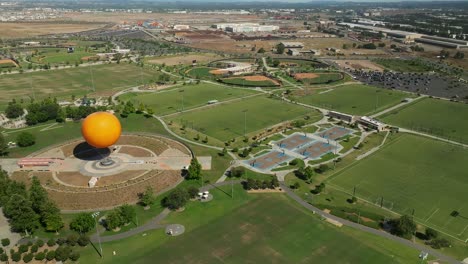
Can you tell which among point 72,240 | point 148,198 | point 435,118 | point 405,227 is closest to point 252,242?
point 148,198

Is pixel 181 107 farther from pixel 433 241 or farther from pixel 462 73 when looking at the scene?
pixel 462 73

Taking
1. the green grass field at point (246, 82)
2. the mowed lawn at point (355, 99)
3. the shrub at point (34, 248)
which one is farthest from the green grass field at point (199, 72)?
the shrub at point (34, 248)

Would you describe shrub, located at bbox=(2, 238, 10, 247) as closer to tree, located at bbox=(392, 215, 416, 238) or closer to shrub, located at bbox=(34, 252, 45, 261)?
shrub, located at bbox=(34, 252, 45, 261)

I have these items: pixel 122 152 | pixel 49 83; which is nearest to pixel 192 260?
pixel 122 152

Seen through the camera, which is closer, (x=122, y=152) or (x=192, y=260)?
(x=192, y=260)

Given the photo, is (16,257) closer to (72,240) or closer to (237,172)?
(72,240)

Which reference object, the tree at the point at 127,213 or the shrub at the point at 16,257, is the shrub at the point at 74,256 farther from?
the tree at the point at 127,213
